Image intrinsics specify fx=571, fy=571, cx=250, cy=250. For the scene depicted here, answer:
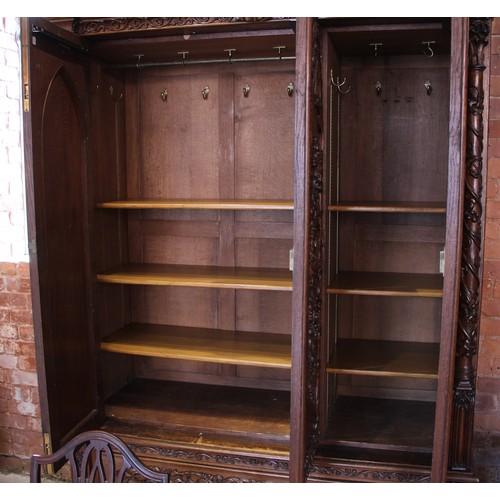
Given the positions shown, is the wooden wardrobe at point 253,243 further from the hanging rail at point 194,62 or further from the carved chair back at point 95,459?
the carved chair back at point 95,459

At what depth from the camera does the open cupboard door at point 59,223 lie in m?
2.24

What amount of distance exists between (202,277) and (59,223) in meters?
0.72

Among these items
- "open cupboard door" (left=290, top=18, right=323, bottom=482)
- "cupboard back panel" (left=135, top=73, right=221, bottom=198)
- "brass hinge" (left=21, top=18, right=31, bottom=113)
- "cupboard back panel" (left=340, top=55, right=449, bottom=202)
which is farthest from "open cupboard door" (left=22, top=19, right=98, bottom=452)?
"cupboard back panel" (left=340, top=55, right=449, bottom=202)

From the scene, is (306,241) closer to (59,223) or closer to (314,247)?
(314,247)

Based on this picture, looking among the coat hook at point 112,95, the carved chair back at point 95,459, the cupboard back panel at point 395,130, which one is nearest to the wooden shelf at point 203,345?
the cupboard back panel at point 395,130

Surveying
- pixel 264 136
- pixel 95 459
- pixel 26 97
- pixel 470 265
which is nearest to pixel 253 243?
pixel 264 136

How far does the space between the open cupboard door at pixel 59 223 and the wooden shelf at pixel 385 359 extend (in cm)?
118

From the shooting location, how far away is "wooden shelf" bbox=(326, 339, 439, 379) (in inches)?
99.3

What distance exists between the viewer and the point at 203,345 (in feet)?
9.43

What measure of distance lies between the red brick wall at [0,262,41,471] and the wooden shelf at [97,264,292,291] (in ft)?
1.49

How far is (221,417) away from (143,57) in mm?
1861

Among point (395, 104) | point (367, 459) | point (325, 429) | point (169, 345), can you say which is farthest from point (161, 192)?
point (367, 459)

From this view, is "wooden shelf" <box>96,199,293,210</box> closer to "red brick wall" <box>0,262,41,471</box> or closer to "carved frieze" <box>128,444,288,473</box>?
"red brick wall" <box>0,262,41,471</box>

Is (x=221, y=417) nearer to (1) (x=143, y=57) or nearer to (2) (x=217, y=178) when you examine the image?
(2) (x=217, y=178)
